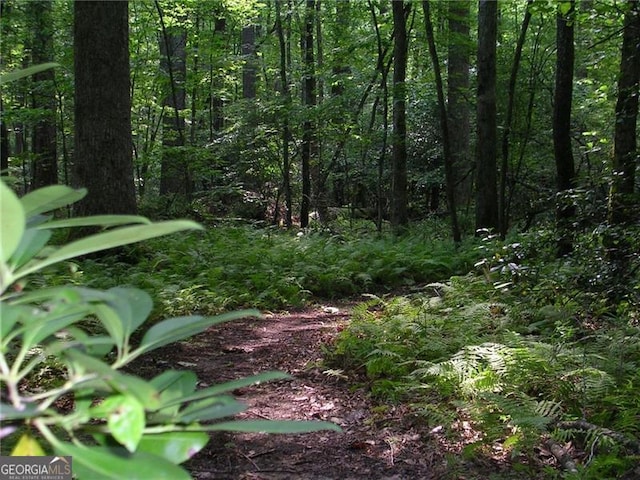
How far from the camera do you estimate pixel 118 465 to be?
0.55 meters

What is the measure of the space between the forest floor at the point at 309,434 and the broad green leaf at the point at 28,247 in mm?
1638

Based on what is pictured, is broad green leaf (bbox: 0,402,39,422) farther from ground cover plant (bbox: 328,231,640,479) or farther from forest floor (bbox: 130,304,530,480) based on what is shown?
ground cover plant (bbox: 328,231,640,479)

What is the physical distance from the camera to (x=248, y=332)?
5.74 metres

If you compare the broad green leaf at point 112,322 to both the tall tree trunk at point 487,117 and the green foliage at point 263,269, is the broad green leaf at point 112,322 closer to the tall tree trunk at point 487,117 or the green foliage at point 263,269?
the green foliage at point 263,269

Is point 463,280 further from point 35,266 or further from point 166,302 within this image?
point 35,266

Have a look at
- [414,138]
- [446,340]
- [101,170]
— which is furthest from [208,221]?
[446,340]

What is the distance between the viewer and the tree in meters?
6.62

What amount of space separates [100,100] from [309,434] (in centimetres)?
502

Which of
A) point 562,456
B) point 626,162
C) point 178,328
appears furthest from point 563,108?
point 178,328

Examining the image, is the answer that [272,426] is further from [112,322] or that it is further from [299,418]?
[299,418]

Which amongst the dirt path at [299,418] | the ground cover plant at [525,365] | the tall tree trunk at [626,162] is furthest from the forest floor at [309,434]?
the tall tree trunk at [626,162]

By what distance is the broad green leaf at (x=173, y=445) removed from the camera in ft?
2.01

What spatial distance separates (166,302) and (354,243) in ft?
15.3

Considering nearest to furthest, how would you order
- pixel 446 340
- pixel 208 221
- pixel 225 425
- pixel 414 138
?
pixel 225 425
pixel 446 340
pixel 208 221
pixel 414 138
